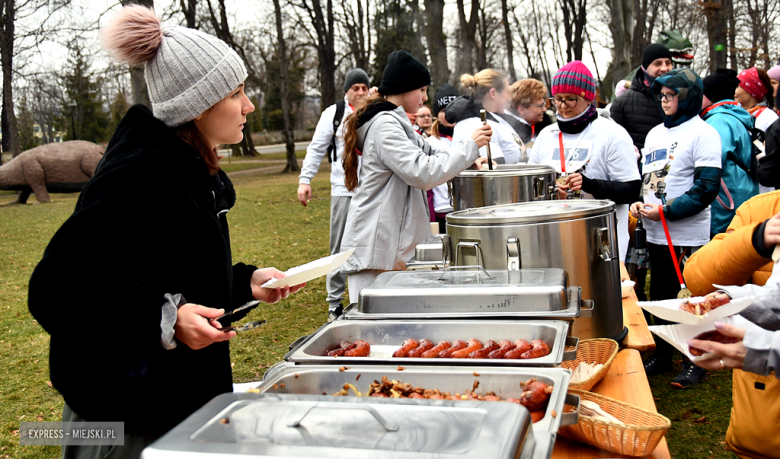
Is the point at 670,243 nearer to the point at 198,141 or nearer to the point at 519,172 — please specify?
the point at 519,172

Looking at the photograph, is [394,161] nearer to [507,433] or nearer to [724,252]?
[724,252]

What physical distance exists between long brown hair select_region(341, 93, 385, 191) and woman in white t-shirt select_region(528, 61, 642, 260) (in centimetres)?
125

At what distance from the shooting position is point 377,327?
2.15 meters

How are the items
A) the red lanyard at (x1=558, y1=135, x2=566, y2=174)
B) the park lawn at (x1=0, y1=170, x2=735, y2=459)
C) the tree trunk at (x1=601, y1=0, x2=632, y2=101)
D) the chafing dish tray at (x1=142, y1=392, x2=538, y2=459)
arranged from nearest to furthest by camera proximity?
the chafing dish tray at (x1=142, y1=392, x2=538, y2=459)
the park lawn at (x1=0, y1=170, x2=735, y2=459)
the red lanyard at (x1=558, y1=135, x2=566, y2=174)
the tree trunk at (x1=601, y1=0, x2=632, y2=101)

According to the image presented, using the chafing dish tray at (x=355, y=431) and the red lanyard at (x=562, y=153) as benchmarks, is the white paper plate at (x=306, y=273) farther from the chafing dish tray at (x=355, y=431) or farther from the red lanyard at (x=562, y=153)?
the red lanyard at (x=562, y=153)

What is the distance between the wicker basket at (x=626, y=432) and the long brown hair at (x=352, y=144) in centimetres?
241

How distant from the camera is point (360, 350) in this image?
2.02 metres

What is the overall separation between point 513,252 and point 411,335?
0.54m

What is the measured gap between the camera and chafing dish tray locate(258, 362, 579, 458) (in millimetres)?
1659

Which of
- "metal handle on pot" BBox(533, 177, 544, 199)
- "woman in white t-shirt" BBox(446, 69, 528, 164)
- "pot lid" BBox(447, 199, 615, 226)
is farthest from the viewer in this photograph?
"woman in white t-shirt" BBox(446, 69, 528, 164)

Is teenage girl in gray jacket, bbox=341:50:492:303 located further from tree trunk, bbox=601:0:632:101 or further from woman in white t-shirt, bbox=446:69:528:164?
tree trunk, bbox=601:0:632:101

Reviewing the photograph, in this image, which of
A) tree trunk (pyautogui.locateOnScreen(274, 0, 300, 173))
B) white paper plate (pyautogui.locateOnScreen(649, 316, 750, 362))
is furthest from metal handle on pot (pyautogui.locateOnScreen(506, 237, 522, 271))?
tree trunk (pyautogui.locateOnScreen(274, 0, 300, 173))

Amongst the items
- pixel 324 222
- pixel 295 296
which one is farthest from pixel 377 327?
pixel 324 222

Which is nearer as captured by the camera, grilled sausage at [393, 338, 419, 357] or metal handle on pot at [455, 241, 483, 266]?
grilled sausage at [393, 338, 419, 357]
